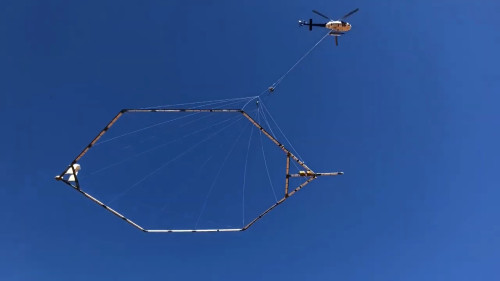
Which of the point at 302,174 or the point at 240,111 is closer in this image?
the point at 240,111

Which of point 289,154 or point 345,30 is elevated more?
point 345,30

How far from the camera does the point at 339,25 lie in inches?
1280

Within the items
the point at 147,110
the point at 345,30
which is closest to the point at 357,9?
the point at 345,30

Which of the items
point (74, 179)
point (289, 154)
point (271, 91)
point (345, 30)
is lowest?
point (74, 179)

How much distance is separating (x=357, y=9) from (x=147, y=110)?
23965 mm

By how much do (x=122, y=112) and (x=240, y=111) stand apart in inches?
241

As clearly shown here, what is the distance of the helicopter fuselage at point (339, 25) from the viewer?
32531 millimetres

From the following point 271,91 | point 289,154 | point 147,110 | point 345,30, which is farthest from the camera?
point 345,30

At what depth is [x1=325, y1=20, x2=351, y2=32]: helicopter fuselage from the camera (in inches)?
1281

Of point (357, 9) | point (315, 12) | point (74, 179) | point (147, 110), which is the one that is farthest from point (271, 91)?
point (74, 179)

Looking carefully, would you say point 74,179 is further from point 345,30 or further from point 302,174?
point 345,30

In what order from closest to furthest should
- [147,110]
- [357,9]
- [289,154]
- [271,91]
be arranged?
[147,110]
[289,154]
[271,91]
[357,9]

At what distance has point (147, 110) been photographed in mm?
16047

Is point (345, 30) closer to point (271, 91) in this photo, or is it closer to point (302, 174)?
point (271, 91)
